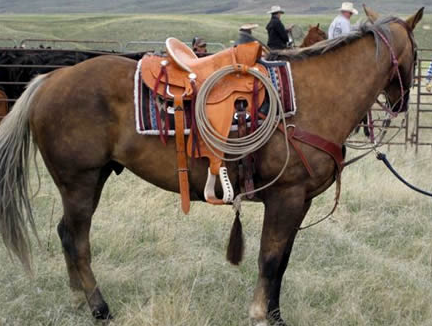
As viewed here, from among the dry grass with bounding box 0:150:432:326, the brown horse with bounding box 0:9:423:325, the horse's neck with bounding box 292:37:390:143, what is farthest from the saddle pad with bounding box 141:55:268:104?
the dry grass with bounding box 0:150:432:326

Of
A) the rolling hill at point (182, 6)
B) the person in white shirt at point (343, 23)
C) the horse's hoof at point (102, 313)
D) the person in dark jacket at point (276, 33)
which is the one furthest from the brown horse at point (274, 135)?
the rolling hill at point (182, 6)

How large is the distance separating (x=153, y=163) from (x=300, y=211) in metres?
0.96

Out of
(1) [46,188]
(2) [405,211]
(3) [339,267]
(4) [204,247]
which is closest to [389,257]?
(3) [339,267]

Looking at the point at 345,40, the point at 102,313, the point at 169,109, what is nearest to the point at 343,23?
the point at 345,40

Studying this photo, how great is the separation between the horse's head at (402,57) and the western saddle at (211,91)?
2.66 feet

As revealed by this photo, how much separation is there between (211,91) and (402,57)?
120 centimetres

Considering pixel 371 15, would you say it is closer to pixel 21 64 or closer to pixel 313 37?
pixel 313 37

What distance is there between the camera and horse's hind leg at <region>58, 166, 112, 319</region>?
393 centimetres

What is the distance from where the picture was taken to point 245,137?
3602 millimetres

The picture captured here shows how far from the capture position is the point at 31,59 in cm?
1018

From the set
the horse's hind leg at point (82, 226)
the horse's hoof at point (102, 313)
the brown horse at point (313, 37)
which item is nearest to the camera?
the horse's hind leg at point (82, 226)

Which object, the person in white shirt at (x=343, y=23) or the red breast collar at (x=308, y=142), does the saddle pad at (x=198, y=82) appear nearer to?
the red breast collar at (x=308, y=142)

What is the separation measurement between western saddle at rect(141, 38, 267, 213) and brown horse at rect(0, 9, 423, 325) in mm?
95

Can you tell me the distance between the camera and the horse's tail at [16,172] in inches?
157
